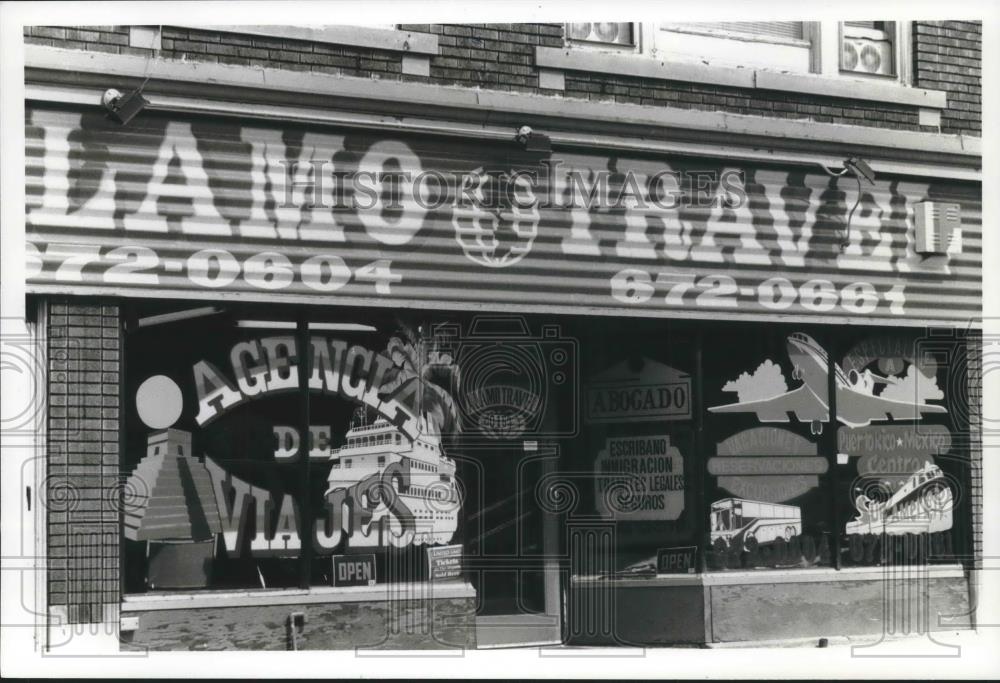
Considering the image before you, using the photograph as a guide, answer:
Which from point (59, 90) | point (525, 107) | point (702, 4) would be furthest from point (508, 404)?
point (59, 90)

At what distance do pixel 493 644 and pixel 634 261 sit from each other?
110 inches

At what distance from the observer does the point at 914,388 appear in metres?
9.88

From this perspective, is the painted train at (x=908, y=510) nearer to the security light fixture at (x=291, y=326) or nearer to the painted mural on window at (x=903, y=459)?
the painted mural on window at (x=903, y=459)

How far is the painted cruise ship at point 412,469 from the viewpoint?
839cm

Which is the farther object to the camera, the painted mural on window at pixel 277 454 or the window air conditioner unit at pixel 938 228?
the window air conditioner unit at pixel 938 228

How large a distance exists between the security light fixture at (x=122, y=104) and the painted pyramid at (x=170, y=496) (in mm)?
1915

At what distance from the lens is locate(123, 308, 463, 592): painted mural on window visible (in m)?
8.00

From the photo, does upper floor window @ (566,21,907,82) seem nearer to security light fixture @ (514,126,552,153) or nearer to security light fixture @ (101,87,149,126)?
security light fixture @ (514,126,552,153)

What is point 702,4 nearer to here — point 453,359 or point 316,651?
point 453,359

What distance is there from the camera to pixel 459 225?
8625 mm

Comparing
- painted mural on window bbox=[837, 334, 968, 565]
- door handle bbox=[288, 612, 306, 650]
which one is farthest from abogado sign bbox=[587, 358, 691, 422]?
door handle bbox=[288, 612, 306, 650]

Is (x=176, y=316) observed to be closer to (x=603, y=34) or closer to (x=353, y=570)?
(x=353, y=570)

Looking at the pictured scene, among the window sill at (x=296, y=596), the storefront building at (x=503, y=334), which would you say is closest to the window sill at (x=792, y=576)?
the storefront building at (x=503, y=334)

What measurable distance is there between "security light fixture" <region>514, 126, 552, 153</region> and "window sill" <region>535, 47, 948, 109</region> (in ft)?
1.61
